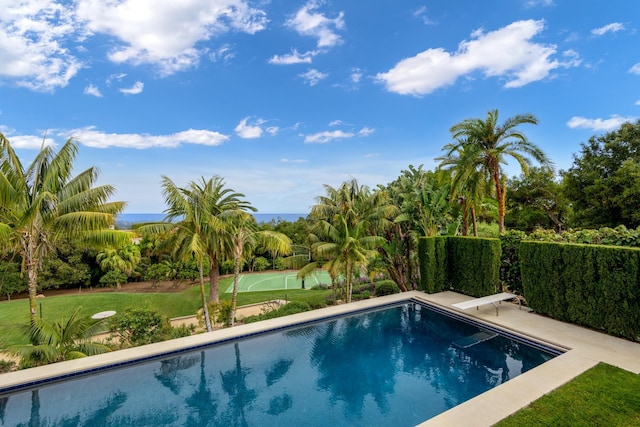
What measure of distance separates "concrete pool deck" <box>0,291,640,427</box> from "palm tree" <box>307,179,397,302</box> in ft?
6.74

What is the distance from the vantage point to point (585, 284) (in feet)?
27.7

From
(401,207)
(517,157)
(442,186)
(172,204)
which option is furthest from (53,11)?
(517,157)

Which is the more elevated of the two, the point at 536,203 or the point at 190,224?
the point at 536,203

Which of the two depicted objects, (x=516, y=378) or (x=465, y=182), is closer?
(x=516, y=378)

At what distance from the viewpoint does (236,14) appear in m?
13.0

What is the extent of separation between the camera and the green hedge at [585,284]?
7.53 m

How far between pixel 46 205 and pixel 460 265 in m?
14.4

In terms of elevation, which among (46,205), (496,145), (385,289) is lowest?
(385,289)

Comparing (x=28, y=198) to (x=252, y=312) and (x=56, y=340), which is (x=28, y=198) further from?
(x=252, y=312)

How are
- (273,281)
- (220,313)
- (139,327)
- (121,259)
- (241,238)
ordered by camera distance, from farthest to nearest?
(273,281), (121,259), (220,313), (241,238), (139,327)

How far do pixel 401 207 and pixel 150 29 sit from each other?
43.0 feet

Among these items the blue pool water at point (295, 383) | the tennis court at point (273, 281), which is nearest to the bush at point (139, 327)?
the blue pool water at point (295, 383)

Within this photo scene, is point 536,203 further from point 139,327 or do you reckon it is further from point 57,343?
point 57,343

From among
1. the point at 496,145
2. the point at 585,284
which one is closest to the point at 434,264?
the point at 585,284
